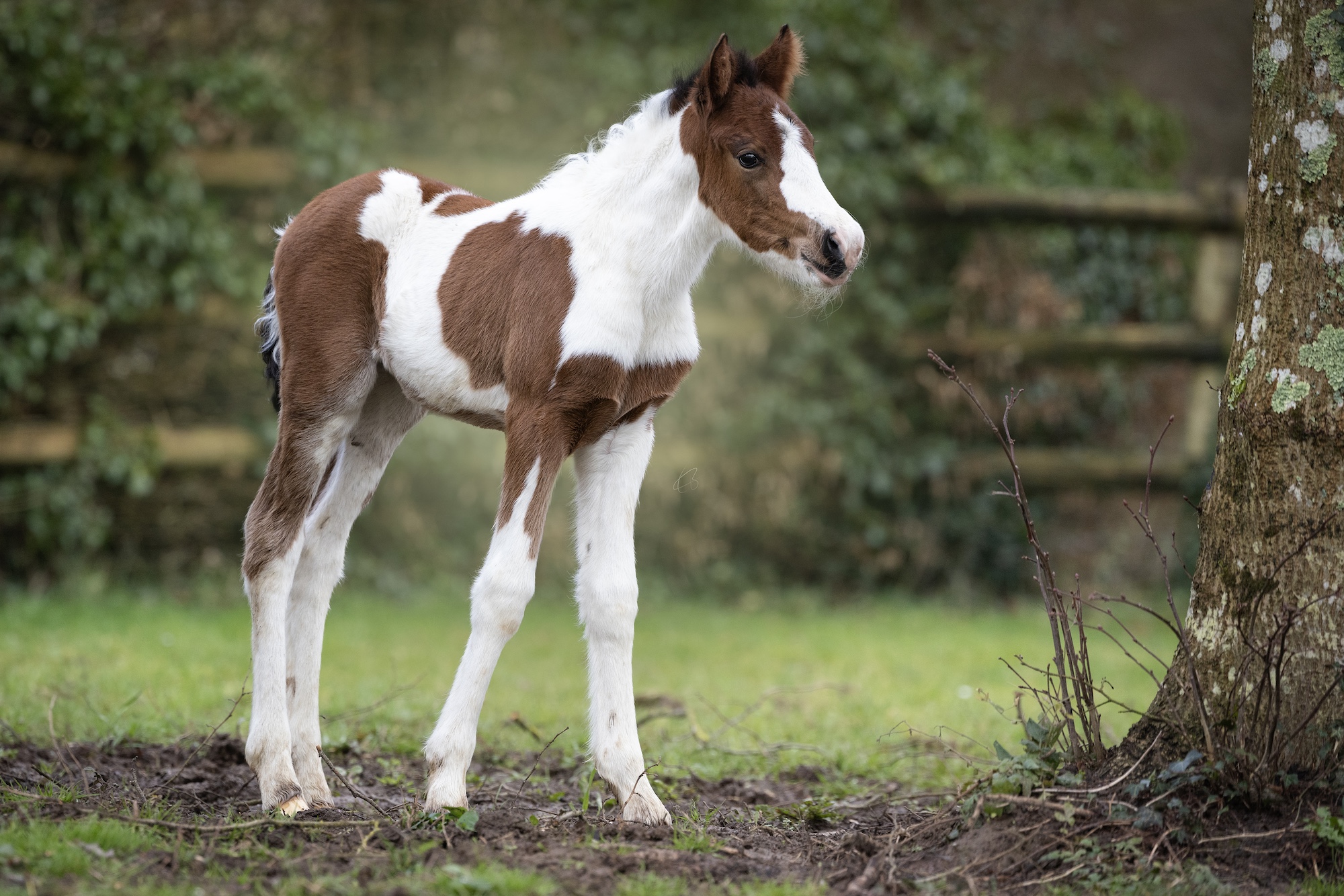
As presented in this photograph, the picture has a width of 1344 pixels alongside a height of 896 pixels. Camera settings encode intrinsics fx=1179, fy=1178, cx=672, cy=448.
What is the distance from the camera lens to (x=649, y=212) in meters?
3.59

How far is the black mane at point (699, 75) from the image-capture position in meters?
3.53

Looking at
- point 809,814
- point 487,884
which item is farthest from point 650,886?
point 809,814

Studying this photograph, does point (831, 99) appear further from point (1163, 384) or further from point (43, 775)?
point (43, 775)

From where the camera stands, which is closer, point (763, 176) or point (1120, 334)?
point (763, 176)

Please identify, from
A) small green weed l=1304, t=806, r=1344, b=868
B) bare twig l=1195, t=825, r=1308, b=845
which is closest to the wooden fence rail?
bare twig l=1195, t=825, r=1308, b=845

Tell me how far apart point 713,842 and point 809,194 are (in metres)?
1.87

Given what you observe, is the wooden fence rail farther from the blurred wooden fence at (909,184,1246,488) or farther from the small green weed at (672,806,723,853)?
the small green weed at (672,806,723,853)

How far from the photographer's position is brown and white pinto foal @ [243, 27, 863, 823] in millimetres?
3426

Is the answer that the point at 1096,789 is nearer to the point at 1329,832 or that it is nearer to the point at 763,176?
the point at 1329,832

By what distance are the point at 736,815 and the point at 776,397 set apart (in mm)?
5202

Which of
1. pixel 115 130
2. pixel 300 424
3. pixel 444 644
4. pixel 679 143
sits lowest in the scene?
pixel 444 644

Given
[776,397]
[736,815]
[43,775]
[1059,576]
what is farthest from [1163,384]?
[43,775]

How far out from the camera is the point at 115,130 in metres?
7.46

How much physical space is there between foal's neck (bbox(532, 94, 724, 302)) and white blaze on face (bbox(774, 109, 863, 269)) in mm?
268
